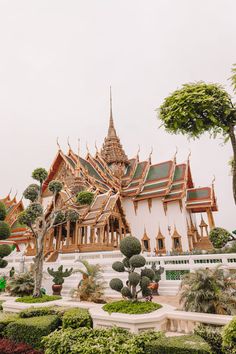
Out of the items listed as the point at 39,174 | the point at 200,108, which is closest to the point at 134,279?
the point at 39,174

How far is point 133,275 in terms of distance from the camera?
227 inches

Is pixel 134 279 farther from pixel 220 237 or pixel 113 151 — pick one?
pixel 113 151

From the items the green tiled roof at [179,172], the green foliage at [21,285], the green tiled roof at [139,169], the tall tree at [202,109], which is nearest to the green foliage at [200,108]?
the tall tree at [202,109]

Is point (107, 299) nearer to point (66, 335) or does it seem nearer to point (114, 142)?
point (66, 335)

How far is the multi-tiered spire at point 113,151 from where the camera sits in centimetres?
2888

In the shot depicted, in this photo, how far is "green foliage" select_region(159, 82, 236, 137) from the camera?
9.15 metres

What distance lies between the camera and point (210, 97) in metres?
9.05

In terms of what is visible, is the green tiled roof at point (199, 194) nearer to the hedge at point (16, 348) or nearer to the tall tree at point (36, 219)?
the tall tree at point (36, 219)

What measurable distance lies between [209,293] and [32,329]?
3.63 m

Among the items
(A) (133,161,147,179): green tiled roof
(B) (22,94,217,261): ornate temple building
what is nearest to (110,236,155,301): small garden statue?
(B) (22,94,217,261): ornate temple building

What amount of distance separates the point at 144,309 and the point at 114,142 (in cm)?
2641

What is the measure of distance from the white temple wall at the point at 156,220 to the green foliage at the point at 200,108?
13421 millimetres

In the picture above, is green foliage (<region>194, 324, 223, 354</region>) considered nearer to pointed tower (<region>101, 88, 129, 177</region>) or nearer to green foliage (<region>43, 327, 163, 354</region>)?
green foliage (<region>43, 327, 163, 354</region>)

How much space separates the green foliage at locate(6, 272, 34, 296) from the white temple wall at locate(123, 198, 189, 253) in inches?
548
